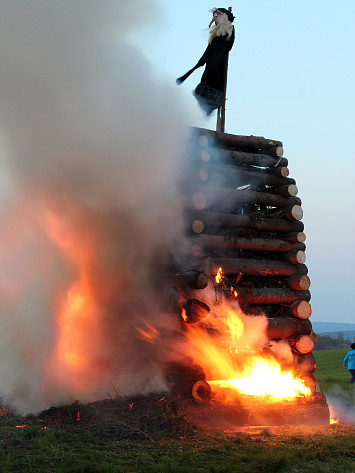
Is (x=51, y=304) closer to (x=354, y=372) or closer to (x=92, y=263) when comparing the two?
(x=92, y=263)

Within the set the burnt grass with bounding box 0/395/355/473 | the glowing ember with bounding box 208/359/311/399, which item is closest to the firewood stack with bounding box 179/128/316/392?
the glowing ember with bounding box 208/359/311/399

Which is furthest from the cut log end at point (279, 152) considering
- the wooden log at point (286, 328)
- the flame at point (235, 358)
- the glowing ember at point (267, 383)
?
the glowing ember at point (267, 383)

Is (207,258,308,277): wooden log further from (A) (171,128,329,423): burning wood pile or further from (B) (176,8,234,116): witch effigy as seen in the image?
(B) (176,8,234,116): witch effigy

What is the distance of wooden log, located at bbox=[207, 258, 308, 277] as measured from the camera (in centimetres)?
899

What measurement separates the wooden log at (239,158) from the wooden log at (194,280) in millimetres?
2414

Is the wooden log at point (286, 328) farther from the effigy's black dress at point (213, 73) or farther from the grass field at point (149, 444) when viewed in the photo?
the effigy's black dress at point (213, 73)

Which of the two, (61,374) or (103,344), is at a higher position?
(103,344)

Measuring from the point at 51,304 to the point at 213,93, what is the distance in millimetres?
6576

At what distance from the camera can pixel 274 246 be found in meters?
9.93

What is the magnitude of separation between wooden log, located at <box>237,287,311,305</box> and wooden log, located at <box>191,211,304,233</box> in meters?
1.32

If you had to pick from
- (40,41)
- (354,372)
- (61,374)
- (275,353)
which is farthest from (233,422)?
(40,41)

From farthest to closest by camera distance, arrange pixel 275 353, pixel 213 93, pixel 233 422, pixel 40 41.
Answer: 1. pixel 213 93
2. pixel 275 353
3. pixel 233 422
4. pixel 40 41

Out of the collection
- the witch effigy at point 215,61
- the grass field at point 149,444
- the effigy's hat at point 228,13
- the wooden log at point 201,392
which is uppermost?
the effigy's hat at point 228,13

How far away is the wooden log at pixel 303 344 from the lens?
9.40 metres
